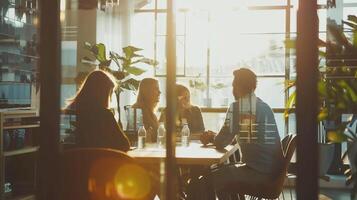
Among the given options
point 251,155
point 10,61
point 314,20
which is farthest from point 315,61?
point 10,61

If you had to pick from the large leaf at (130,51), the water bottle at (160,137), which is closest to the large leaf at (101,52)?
the large leaf at (130,51)

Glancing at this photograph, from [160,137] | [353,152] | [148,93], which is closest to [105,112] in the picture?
[160,137]

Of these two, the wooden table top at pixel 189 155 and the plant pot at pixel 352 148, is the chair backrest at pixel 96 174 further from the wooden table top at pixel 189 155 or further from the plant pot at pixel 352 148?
the wooden table top at pixel 189 155

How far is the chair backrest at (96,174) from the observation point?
1.89 metres

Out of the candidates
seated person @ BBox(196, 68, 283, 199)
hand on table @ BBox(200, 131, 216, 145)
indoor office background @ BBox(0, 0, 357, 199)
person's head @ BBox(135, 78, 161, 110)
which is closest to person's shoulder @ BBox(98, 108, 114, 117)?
seated person @ BBox(196, 68, 283, 199)

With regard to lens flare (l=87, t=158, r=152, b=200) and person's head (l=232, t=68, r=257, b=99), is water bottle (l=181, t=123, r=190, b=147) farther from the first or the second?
lens flare (l=87, t=158, r=152, b=200)

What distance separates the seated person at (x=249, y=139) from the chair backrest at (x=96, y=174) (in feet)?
6.04

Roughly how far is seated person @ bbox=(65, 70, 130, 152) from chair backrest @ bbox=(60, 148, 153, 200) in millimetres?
1260

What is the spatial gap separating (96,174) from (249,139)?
223 centimetres

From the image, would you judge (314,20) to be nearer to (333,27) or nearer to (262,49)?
(333,27)

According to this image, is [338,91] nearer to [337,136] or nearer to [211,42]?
[337,136]

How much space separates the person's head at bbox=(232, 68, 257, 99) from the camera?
3820 mm

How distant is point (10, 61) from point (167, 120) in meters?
4.47

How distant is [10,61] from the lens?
5.46m
